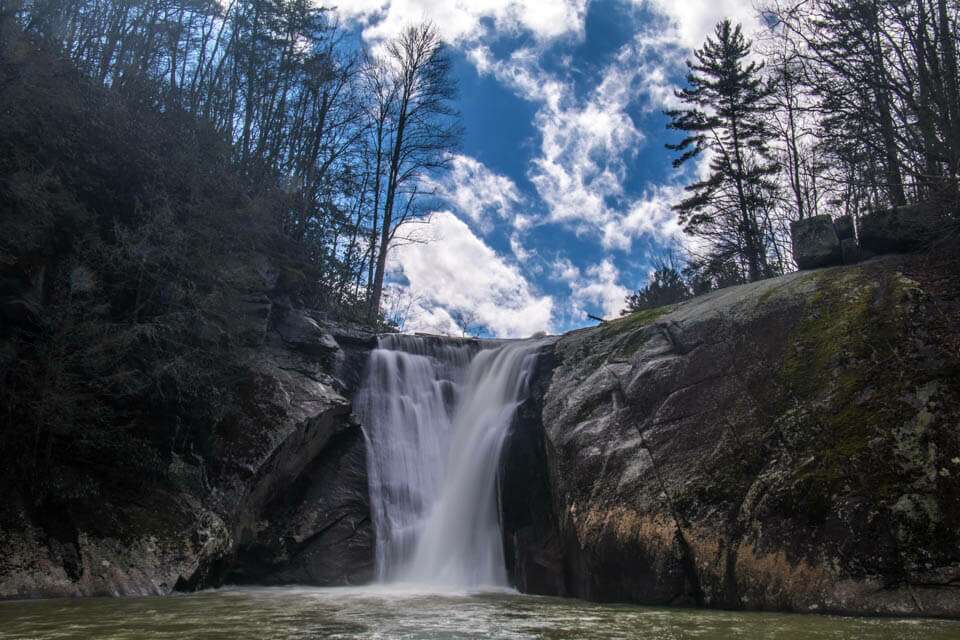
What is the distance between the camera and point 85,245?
9.68m

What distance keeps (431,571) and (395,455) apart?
2.75 metres

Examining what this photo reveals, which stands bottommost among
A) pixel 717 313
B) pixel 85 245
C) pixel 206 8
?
pixel 717 313

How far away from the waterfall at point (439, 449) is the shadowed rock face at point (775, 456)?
6.89 ft

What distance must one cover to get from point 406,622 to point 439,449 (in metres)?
7.80

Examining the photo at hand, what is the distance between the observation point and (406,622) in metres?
5.21

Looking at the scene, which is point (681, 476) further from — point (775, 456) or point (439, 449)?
point (439, 449)

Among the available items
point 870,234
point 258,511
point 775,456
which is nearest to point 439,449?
point 258,511

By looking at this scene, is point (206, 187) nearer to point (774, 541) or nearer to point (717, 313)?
point (717, 313)

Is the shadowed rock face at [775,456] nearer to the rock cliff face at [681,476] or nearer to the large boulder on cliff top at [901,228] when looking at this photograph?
the rock cliff face at [681,476]

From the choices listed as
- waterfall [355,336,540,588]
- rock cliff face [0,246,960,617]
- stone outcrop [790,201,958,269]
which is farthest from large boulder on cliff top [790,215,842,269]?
waterfall [355,336,540,588]

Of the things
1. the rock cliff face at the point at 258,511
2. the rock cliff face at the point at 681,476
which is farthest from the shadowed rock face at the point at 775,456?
the rock cliff face at the point at 258,511

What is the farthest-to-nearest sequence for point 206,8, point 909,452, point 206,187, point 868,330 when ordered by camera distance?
1. point 206,8
2. point 206,187
3. point 868,330
4. point 909,452

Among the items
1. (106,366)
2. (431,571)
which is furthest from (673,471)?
(106,366)

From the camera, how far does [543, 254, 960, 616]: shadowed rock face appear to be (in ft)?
18.0
